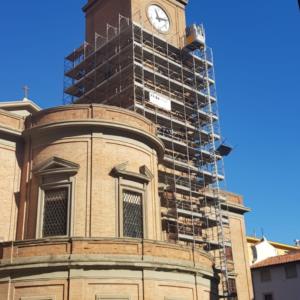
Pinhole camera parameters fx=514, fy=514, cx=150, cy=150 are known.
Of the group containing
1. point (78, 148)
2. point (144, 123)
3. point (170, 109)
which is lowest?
point (78, 148)

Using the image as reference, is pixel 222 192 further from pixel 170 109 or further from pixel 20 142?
pixel 20 142

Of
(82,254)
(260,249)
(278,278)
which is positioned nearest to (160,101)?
(82,254)

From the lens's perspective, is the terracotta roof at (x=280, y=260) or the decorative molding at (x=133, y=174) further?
the terracotta roof at (x=280, y=260)

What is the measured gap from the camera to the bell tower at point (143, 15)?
126 ft

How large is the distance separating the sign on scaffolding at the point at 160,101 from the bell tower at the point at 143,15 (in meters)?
6.33

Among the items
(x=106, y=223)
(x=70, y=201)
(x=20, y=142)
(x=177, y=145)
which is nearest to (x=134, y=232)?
(x=106, y=223)

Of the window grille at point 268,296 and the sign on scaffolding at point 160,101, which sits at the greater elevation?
the sign on scaffolding at point 160,101

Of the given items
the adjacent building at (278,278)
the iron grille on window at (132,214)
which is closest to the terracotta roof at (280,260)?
the adjacent building at (278,278)

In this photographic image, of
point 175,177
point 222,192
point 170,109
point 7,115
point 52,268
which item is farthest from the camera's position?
point 222,192

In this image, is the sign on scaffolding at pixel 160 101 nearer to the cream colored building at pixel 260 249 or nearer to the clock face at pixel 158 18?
the clock face at pixel 158 18

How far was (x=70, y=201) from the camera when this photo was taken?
23.0 meters

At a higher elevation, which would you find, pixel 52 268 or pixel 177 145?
pixel 177 145

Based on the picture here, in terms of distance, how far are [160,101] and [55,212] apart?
13.6 m

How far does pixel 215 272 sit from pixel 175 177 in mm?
10205
